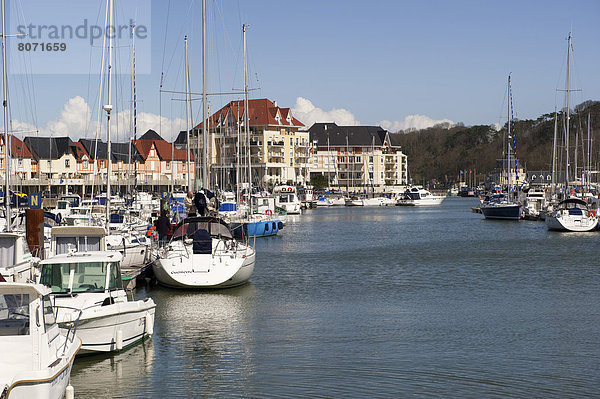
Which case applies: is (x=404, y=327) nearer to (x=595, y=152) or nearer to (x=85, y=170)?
(x=85, y=170)

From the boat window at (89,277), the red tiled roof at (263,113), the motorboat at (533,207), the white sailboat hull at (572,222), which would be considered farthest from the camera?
the red tiled roof at (263,113)

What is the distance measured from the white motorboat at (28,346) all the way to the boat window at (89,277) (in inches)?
250

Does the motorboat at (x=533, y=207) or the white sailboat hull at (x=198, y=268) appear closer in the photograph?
the white sailboat hull at (x=198, y=268)

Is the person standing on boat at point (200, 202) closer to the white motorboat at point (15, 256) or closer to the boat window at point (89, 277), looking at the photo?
the white motorboat at point (15, 256)

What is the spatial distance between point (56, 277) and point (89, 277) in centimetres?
85

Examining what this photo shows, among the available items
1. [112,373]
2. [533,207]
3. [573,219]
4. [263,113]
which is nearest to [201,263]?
[112,373]

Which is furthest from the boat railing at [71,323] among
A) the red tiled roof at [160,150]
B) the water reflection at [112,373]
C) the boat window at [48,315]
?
the red tiled roof at [160,150]

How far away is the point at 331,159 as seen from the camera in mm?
194250

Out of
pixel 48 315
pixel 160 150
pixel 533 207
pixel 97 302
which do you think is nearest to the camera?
pixel 48 315

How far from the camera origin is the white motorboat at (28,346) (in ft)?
44.3

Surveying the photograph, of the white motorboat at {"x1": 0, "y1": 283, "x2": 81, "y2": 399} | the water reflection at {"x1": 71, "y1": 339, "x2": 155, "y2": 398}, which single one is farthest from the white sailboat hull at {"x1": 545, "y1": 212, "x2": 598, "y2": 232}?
the white motorboat at {"x1": 0, "y1": 283, "x2": 81, "y2": 399}

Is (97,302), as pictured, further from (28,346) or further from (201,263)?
(201,263)

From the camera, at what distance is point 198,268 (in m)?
31.2

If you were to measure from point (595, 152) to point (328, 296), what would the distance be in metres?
137
